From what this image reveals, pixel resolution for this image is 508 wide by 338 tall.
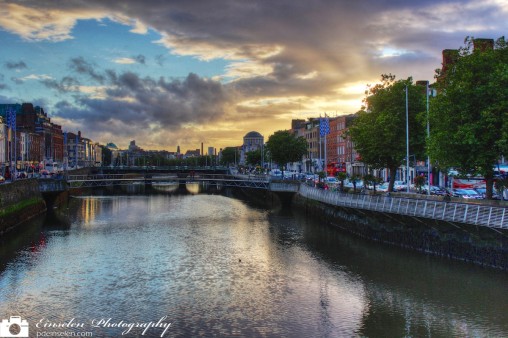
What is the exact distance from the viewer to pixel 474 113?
1619 inches

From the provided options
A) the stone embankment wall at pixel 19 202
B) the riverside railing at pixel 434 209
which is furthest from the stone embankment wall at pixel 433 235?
the stone embankment wall at pixel 19 202

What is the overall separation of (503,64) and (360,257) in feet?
61.9

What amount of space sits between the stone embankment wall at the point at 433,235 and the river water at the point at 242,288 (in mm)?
1198

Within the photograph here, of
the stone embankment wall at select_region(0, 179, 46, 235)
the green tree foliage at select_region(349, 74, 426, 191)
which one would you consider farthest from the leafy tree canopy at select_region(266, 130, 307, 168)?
the green tree foliage at select_region(349, 74, 426, 191)

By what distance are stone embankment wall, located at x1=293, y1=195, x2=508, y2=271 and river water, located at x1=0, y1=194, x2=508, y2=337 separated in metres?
1.20

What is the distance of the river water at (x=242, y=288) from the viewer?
2666cm

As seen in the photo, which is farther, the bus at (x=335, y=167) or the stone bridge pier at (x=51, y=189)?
the bus at (x=335, y=167)

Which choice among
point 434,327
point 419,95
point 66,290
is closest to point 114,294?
point 66,290

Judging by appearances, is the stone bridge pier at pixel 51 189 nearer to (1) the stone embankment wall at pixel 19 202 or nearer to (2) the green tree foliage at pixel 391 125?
(1) the stone embankment wall at pixel 19 202

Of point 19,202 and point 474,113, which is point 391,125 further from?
point 19,202

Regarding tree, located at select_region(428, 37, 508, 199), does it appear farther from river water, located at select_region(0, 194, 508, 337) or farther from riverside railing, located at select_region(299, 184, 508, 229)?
river water, located at select_region(0, 194, 508, 337)

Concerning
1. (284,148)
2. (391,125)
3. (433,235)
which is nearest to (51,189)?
(391,125)

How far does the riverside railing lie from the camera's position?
112ft

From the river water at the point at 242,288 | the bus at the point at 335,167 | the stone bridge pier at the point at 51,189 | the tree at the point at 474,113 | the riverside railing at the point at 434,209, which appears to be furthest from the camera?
the bus at the point at 335,167
